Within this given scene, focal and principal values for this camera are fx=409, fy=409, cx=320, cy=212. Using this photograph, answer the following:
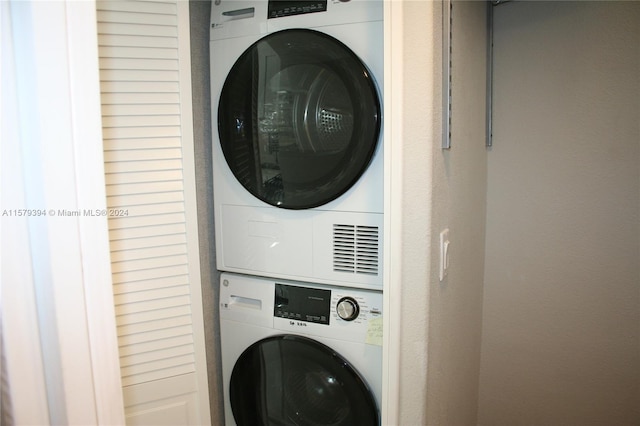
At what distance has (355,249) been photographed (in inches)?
53.9

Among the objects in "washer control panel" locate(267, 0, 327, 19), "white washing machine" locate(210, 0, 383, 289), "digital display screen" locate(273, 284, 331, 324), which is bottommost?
"digital display screen" locate(273, 284, 331, 324)

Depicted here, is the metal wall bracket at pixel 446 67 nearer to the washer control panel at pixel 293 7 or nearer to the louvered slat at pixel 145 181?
the washer control panel at pixel 293 7

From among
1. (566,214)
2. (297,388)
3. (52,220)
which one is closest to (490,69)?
(566,214)

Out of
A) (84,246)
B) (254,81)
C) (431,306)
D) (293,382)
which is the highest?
(254,81)

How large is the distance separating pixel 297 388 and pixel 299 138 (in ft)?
3.01

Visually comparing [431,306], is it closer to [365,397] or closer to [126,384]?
[365,397]

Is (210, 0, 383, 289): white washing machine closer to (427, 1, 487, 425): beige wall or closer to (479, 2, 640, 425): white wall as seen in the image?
(427, 1, 487, 425): beige wall

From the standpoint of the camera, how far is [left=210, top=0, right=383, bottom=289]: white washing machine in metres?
1.29

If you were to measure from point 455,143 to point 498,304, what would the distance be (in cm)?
95

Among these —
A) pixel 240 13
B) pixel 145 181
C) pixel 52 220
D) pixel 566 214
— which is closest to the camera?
pixel 52 220

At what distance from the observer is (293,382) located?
60.1 inches

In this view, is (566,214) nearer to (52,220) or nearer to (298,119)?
(298,119)

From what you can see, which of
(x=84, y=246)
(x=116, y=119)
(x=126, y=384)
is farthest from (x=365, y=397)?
(x=116, y=119)

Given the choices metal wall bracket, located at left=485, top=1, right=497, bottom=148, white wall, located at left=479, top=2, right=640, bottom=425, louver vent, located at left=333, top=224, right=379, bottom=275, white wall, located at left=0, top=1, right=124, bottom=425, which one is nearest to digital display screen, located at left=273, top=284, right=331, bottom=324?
louver vent, located at left=333, top=224, right=379, bottom=275
